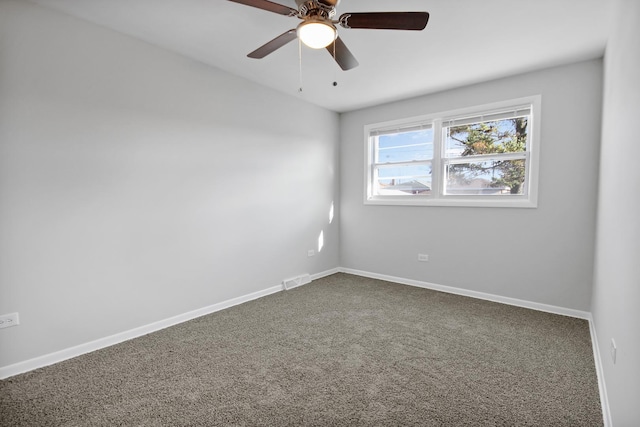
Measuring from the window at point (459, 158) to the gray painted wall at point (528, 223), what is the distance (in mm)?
107

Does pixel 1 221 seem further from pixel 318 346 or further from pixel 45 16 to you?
pixel 318 346

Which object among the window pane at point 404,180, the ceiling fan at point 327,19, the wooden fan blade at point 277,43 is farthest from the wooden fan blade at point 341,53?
the window pane at point 404,180

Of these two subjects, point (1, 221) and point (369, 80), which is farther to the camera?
point (369, 80)

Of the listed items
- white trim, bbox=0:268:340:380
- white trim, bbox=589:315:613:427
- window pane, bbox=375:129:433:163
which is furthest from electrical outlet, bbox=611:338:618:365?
white trim, bbox=0:268:340:380

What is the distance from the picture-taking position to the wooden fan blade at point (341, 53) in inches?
80.5

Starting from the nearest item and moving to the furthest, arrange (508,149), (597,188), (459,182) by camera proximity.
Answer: (597,188)
(508,149)
(459,182)

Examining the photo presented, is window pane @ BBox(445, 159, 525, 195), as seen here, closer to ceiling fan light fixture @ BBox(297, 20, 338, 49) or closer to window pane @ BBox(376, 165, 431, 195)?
window pane @ BBox(376, 165, 431, 195)

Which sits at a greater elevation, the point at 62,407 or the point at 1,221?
the point at 1,221

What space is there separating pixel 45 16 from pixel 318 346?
317cm

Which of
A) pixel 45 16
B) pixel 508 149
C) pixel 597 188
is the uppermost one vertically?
pixel 45 16

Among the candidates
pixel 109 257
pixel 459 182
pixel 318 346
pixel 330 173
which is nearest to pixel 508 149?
pixel 459 182

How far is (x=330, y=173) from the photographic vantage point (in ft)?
15.8

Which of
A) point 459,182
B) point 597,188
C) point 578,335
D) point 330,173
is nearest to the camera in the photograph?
point 578,335

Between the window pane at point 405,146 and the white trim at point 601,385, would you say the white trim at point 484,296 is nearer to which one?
the white trim at point 601,385
